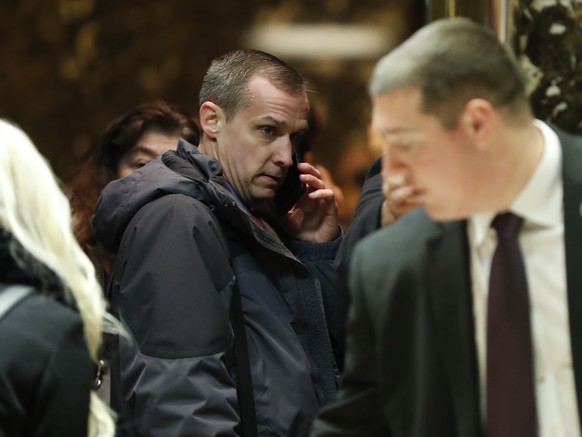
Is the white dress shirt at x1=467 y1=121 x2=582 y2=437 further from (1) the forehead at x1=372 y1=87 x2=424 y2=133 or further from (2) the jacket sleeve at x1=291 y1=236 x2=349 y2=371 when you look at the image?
(2) the jacket sleeve at x1=291 y1=236 x2=349 y2=371

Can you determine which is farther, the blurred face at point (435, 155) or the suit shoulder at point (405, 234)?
the suit shoulder at point (405, 234)

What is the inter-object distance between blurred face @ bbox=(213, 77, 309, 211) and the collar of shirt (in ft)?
3.79

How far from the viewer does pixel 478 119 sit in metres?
1.96

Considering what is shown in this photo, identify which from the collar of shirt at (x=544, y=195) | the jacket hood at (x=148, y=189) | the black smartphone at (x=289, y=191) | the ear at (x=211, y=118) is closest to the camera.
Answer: the collar of shirt at (x=544, y=195)

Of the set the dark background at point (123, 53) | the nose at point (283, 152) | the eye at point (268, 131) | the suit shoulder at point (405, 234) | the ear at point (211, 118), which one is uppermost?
the suit shoulder at point (405, 234)

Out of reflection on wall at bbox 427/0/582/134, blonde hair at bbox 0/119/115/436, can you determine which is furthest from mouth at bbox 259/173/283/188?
blonde hair at bbox 0/119/115/436

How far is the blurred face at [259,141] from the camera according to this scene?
10.3ft

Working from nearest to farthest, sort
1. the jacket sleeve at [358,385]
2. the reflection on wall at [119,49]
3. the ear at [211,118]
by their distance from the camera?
the jacket sleeve at [358,385] < the ear at [211,118] < the reflection on wall at [119,49]

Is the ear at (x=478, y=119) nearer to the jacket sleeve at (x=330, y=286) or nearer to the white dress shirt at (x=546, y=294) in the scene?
the white dress shirt at (x=546, y=294)

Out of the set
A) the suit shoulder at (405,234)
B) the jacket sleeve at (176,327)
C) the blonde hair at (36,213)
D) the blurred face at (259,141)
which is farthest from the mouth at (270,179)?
the blonde hair at (36,213)

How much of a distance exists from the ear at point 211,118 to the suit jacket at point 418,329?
3.57 feet

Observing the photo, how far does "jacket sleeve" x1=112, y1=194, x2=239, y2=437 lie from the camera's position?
2.74 metres

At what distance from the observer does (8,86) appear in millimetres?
5758

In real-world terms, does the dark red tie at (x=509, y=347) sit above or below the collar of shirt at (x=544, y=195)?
below
